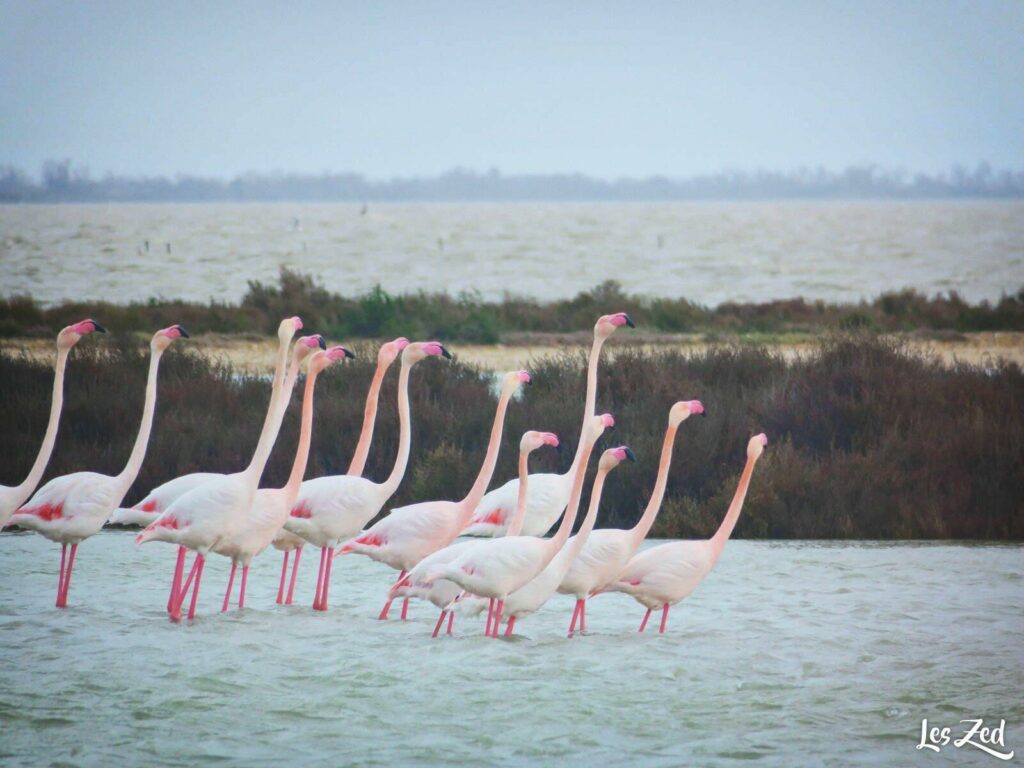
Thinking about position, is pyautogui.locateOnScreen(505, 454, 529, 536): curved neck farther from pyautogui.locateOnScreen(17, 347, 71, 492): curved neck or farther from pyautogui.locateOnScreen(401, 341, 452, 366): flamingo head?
pyautogui.locateOnScreen(17, 347, 71, 492): curved neck

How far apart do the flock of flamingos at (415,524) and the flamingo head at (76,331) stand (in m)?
0.01

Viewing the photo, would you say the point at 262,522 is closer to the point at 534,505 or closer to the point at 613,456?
the point at 534,505

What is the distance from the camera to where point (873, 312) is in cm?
2870

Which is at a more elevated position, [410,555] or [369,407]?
[369,407]

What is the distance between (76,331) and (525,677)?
3502 mm

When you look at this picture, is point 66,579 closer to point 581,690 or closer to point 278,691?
point 278,691

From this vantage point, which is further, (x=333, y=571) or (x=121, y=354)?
(x=121, y=354)

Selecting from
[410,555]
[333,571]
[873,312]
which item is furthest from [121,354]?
[873,312]

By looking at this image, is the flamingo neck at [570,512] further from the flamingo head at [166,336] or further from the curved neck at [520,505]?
the flamingo head at [166,336]

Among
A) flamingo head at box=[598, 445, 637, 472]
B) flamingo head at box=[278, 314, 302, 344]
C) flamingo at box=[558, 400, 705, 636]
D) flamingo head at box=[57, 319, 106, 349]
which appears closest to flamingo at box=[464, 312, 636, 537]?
flamingo at box=[558, 400, 705, 636]

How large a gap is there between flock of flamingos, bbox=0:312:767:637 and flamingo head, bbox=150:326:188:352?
0.02 metres

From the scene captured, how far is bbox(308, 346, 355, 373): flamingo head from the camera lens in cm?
882

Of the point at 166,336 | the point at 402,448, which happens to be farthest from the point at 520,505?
the point at 166,336

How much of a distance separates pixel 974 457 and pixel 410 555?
5.62 m
